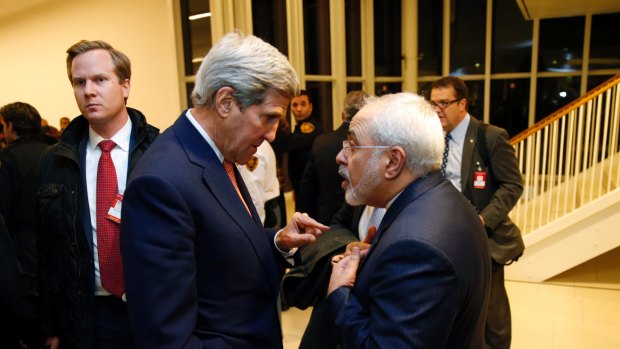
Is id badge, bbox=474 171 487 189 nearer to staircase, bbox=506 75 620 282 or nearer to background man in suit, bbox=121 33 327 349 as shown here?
background man in suit, bbox=121 33 327 349

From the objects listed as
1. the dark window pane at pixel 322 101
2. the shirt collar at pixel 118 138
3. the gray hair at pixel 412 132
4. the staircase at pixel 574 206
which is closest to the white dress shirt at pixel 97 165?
the shirt collar at pixel 118 138

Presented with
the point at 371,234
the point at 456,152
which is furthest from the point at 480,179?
the point at 371,234

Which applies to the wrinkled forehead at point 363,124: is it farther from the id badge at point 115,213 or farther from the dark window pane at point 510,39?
the dark window pane at point 510,39

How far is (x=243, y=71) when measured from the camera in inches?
45.3

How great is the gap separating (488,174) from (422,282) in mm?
1860

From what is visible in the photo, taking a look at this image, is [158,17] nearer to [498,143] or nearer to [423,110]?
[498,143]

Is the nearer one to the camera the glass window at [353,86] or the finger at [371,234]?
the finger at [371,234]

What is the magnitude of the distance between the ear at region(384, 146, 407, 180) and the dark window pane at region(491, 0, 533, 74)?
933cm

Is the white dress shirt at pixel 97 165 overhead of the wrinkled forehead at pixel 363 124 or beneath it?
beneath

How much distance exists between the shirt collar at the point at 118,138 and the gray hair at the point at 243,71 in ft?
2.07

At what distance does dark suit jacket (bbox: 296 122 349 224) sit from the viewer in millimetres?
3299

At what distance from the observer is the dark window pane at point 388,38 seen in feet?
32.8

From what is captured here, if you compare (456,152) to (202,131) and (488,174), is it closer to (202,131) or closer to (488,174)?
(488,174)

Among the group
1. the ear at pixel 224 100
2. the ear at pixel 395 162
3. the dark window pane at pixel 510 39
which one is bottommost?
the ear at pixel 395 162
